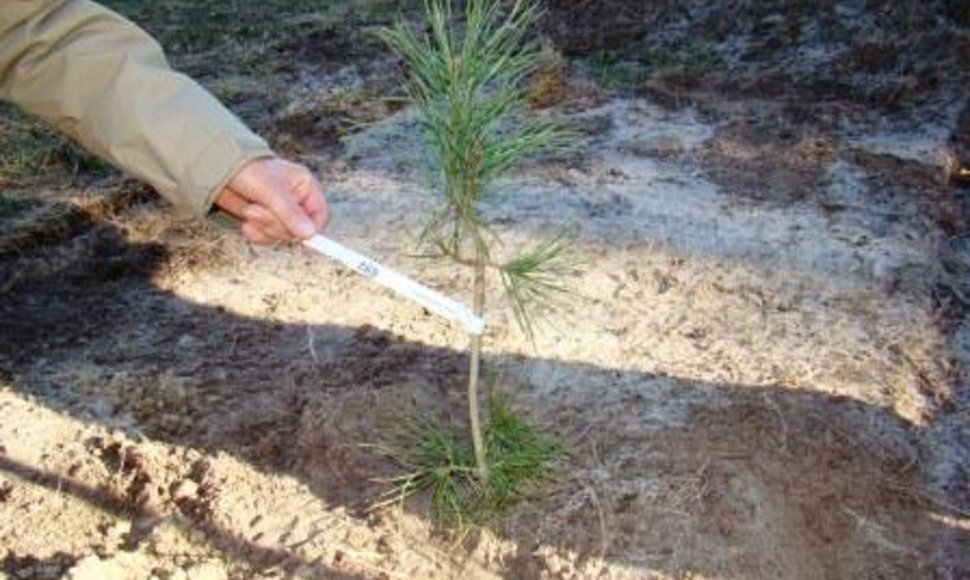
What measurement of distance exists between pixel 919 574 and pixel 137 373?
6.88 feet

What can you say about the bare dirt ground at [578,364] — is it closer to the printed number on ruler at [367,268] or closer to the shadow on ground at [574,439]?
the shadow on ground at [574,439]

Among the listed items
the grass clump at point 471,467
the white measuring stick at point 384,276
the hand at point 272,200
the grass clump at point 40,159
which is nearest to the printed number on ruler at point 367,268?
the white measuring stick at point 384,276

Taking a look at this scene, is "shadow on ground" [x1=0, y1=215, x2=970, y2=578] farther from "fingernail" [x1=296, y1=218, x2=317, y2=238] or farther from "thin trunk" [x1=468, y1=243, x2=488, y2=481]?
"fingernail" [x1=296, y1=218, x2=317, y2=238]

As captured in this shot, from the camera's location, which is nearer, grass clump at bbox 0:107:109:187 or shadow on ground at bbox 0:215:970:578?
shadow on ground at bbox 0:215:970:578

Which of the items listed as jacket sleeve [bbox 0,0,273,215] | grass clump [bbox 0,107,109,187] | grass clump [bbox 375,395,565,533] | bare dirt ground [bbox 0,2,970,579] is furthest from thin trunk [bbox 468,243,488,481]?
grass clump [bbox 0,107,109,187]

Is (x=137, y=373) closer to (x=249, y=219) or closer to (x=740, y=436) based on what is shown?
(x=249, y=219)

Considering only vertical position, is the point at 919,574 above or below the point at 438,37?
below

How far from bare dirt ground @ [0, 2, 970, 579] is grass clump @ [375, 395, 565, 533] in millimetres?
53

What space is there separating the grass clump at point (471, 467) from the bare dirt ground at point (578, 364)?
0.05 m

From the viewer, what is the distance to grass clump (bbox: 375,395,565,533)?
2330mm

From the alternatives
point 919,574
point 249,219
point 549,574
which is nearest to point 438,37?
point 249,219

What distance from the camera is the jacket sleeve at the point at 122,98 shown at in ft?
6.52

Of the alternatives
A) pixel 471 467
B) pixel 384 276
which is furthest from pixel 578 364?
pixel 384 276

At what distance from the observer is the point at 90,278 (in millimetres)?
3443
